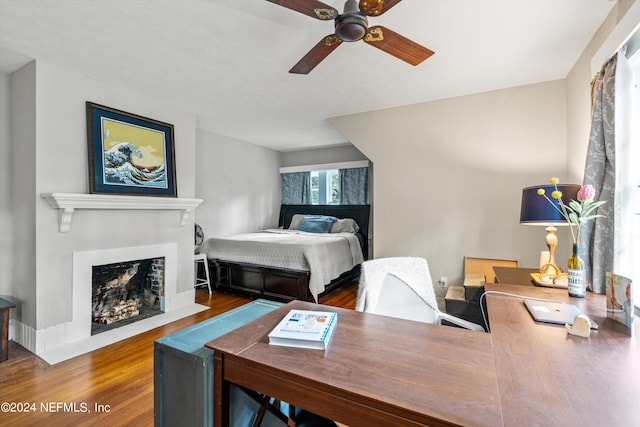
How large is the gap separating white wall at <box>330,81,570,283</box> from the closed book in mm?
2592

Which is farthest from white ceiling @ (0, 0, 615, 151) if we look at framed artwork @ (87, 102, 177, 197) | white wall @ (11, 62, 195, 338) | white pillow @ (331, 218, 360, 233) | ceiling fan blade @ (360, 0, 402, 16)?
white pillow @ (331, 218, 360, 233)

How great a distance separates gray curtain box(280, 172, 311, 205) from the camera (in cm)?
598

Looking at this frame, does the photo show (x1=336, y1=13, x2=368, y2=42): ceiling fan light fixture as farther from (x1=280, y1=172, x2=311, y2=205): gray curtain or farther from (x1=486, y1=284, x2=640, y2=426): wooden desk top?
(x1=280, y1=172, x2=311, y2=205): gray curtain

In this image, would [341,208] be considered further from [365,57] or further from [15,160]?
[15,160]

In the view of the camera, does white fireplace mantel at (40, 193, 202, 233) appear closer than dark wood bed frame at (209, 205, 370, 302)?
Yes

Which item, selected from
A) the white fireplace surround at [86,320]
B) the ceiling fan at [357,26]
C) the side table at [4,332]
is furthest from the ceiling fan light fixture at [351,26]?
the side table at [4,332]

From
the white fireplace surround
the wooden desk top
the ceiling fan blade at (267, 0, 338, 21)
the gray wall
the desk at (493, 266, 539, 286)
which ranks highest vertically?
the gray wall

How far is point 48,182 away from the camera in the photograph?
2414 millimetres

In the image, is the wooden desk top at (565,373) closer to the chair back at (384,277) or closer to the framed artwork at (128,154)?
the chair back at (384,277)

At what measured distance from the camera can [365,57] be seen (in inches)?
94.0

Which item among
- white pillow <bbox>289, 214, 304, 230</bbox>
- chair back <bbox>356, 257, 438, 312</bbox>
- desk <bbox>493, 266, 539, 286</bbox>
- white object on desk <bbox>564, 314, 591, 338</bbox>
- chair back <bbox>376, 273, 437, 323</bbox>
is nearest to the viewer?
white object on desk <bbox>564, 314, 591, 338</bbox>

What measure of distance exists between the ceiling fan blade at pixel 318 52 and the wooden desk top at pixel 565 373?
1.67 m

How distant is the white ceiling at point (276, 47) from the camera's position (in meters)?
1.81

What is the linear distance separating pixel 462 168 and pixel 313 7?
251cm
